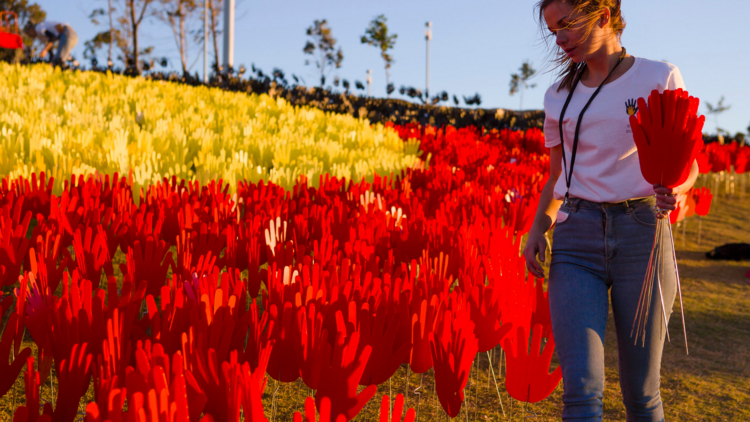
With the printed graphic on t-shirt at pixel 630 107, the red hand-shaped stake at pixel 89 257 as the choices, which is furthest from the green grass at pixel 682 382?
the printed graphic on t-shirt at pixel 630 107

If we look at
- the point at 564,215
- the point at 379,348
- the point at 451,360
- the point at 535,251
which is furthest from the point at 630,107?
the point at 379,348

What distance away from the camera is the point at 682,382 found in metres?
3.43

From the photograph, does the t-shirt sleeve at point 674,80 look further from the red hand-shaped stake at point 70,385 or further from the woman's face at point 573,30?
the red hand-shaped stake at point 70,385

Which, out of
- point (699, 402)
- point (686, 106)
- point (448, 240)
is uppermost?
point (686, 106)

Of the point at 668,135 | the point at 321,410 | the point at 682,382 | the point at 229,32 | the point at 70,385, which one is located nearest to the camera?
the point at 321,410

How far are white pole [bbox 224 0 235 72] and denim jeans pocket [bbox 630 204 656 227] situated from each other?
1627 centimetres

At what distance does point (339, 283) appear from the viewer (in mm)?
2213

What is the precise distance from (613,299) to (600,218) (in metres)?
0.28

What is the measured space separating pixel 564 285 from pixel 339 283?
0.85 meters

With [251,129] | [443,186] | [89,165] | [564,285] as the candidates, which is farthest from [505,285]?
[251,129]

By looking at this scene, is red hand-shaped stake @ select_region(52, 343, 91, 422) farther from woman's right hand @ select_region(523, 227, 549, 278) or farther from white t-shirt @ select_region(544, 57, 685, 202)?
white t-shirt @ select_region(544, 57, 685, 202)

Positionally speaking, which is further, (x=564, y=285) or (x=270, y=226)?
(x=270, y=226)

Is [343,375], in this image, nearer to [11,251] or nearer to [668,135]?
[668,135]

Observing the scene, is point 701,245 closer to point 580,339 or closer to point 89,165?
point 580,339
